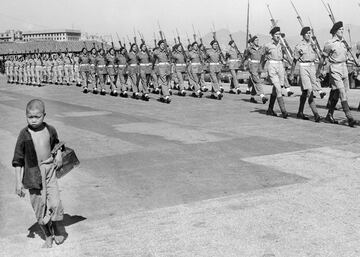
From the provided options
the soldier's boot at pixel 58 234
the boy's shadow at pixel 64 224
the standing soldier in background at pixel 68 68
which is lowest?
the boy's shadow at pixel 64 224

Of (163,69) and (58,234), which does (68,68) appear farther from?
(58,234)

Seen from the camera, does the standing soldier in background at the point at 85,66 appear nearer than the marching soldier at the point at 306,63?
No

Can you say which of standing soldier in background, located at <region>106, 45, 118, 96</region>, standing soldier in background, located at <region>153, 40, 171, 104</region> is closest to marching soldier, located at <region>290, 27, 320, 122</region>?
standing soldier in background, located at <region>153, 40, 171, 104</region>

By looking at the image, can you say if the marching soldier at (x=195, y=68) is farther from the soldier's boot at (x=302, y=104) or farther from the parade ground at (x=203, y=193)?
the parade ground at (x=203, y=193)

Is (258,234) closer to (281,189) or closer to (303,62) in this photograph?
(281,189)

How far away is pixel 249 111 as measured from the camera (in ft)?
51.1

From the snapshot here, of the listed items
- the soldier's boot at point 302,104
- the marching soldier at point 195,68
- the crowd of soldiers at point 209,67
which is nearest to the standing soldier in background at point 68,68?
the crowd of soldiers at point 209,67

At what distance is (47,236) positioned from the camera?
5.02 m

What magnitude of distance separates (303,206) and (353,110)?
10.0m

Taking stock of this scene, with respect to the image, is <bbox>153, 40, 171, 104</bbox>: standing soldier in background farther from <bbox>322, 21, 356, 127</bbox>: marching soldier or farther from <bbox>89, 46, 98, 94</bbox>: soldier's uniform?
<bbox>322, 21, 356, 127</bbox>: marching soldier

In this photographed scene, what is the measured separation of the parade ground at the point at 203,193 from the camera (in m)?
4.85

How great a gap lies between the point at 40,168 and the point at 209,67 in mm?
16160

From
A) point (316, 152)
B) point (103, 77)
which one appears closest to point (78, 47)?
point (103, 77)

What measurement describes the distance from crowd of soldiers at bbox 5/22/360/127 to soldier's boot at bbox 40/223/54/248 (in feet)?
27.4
